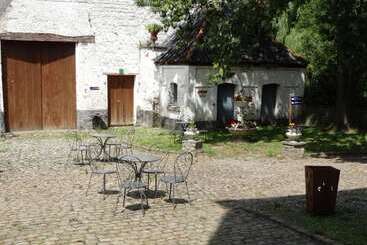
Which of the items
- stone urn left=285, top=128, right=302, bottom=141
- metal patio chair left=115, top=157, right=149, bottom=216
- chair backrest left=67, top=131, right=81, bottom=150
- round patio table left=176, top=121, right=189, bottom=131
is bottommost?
metal patio chair left=115, top=157, right=149, bottom=216

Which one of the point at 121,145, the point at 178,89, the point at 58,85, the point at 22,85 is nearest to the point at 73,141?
the point at 121,145

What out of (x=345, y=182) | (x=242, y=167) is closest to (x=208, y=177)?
(x=242, y=167)

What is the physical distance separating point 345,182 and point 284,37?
16384 millimetres

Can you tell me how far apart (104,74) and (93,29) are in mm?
2043

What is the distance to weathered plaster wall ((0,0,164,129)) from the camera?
70.1ft

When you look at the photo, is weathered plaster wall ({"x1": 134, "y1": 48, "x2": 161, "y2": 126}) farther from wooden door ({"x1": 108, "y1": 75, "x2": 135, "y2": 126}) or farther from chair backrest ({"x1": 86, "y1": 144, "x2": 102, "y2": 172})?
chair backrest ({"x1": 86, "y1": 144, "x2": 102, "y2": 172})

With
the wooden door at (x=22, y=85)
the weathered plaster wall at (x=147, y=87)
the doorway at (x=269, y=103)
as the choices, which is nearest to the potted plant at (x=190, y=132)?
the weathered plaster wall at (x=147, y=87)

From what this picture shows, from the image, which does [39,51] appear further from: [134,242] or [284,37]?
[134,242]

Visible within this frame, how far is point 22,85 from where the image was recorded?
21484 millimetres

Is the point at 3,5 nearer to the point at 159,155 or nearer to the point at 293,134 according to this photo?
the point at 159,155

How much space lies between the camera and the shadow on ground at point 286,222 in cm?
847

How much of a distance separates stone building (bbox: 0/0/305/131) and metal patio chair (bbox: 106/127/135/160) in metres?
2.92

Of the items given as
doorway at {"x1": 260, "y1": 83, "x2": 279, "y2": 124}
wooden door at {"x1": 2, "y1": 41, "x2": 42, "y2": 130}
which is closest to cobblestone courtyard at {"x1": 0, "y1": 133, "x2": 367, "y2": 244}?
wooden door at {"x1": 2, "y1": 41, "x2": 42, "y2": 130}

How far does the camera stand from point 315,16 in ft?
70.9
